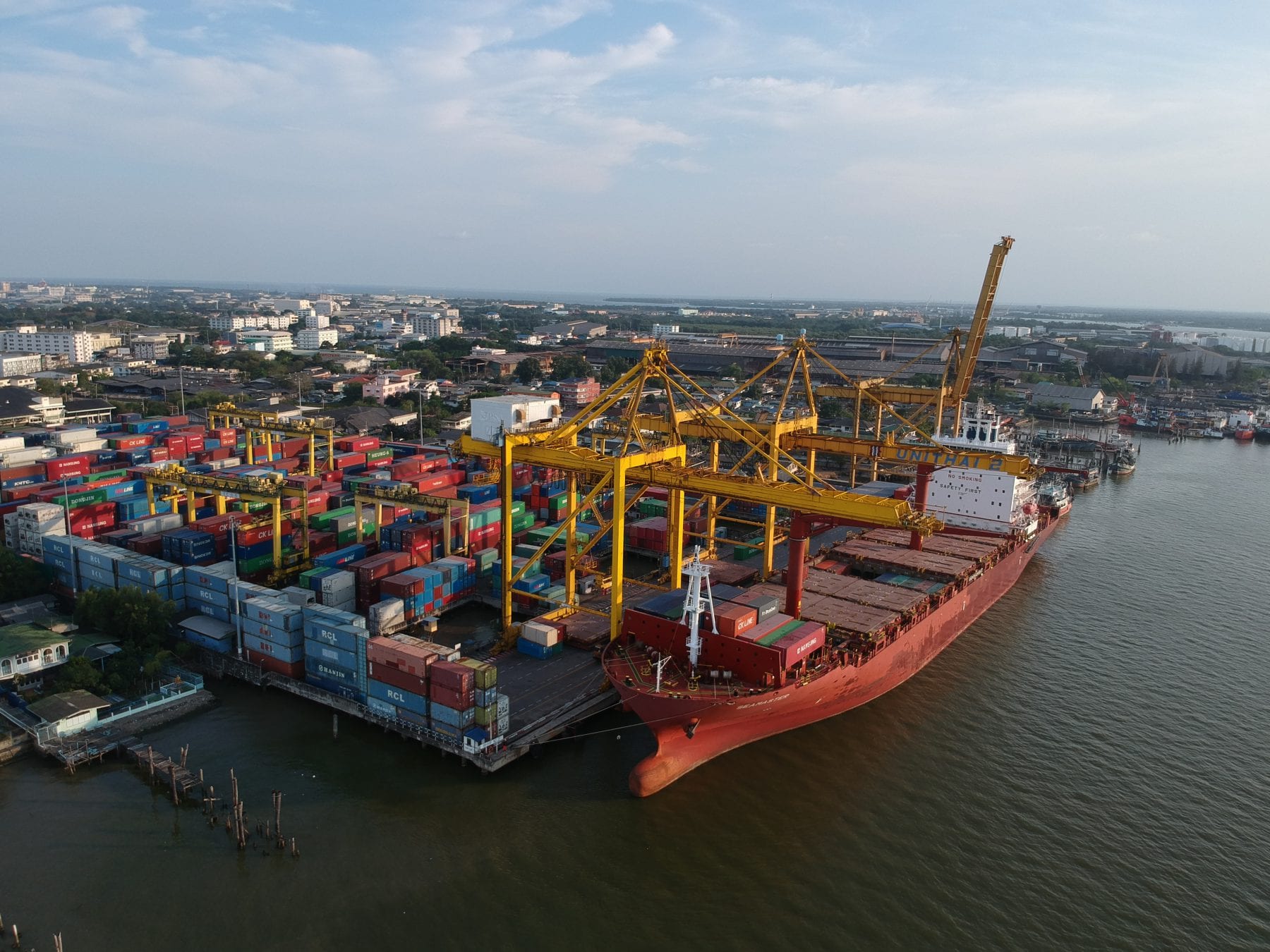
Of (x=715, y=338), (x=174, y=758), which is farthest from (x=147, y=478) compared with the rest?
(x=715, y=338)

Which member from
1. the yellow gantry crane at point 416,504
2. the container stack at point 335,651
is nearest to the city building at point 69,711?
the container stack at point 335,651

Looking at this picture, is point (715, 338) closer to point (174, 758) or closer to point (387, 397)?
point (387, 397)

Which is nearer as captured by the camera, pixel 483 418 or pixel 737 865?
pixel 737 865

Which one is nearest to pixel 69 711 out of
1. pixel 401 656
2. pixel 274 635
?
pixel 274 635

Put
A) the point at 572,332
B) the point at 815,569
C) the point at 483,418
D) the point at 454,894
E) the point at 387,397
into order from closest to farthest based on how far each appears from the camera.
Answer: the point at 454,894, the point at 815,569, the point at 483,418, the point at 387,397, the point at 572,332

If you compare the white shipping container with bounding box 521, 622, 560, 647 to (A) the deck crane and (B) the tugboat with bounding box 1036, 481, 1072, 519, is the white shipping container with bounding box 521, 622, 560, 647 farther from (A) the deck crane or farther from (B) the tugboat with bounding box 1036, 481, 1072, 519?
(B) the tugboat with bounding box 1036, 481, 1072, 519

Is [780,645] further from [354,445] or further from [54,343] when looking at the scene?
[54,343]

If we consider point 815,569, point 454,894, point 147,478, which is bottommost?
point 454,894
